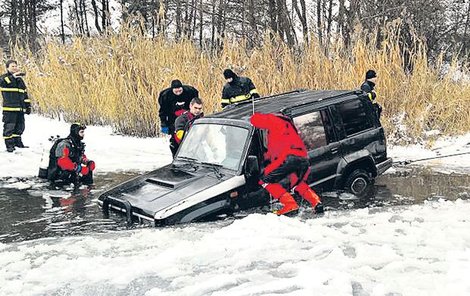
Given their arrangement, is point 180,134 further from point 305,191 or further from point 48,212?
point 305,191

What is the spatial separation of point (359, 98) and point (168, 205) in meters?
3.64

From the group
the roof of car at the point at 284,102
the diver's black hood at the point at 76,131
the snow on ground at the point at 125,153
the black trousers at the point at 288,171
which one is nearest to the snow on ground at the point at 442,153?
the snow on ground at the point at 125,153

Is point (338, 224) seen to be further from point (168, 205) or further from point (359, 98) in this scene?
point (359, 98)

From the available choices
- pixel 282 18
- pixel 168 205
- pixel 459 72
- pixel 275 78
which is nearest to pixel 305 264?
pixel 168 205

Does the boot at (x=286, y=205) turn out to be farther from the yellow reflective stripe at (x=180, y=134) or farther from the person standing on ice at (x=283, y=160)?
the yellow reflective stripe at (x=180, y=134)

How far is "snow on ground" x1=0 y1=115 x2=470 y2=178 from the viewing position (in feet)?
34.5

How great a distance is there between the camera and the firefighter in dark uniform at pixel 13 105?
11945mm

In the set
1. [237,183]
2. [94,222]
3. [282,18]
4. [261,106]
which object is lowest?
[94,222]

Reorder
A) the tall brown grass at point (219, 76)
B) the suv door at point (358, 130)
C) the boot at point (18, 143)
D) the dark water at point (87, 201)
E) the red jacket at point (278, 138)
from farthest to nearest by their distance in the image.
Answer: the tall brown grass at point (219, 76) < the boot at point (18, 143) < the suv door at point (358, 130) < the dark water at point (87, 201) < the red jacket at point (278, 138)

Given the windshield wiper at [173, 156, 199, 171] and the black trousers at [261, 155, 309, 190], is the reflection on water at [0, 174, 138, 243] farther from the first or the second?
the black trousers at [261, 155, 309, 190]

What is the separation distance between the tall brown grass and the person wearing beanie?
13.9 ft

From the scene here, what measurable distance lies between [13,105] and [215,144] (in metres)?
6.71

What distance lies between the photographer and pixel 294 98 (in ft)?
27.0

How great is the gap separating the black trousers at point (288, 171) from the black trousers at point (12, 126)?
7.31 metres
